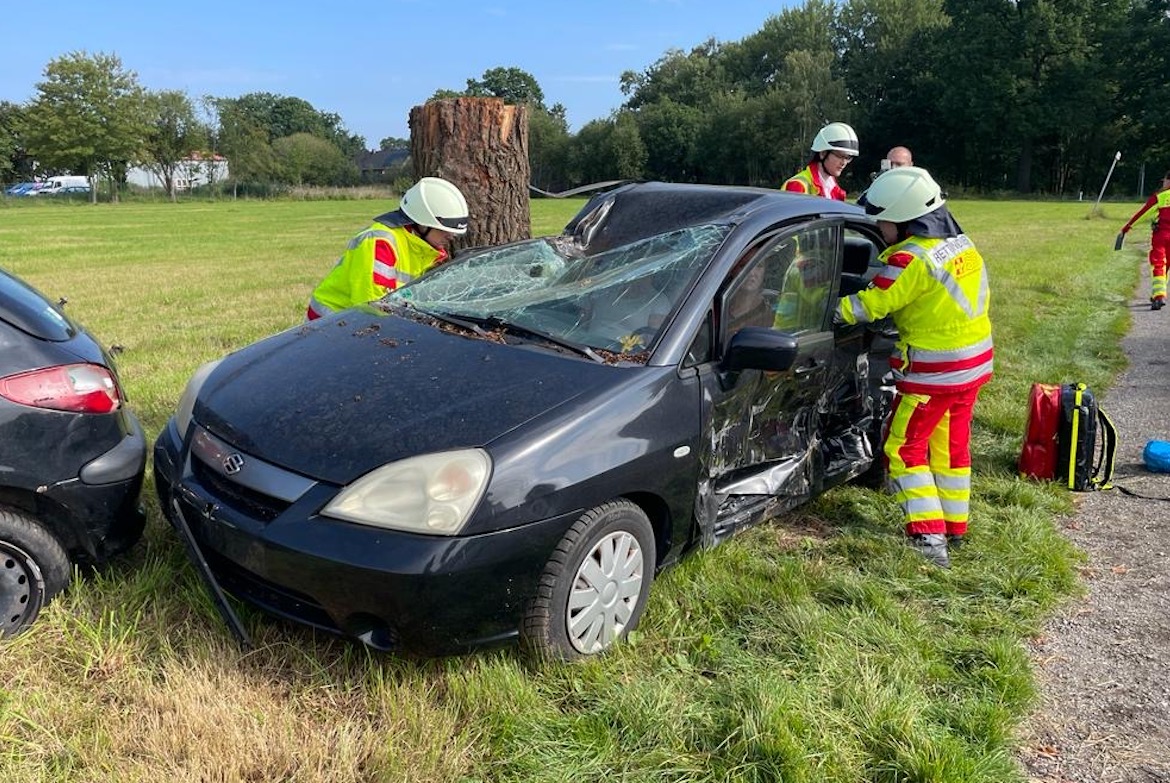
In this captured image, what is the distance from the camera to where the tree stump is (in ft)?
17.7

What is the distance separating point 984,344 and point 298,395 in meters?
2.95

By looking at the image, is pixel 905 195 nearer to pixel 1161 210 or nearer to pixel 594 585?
pixel 594 585

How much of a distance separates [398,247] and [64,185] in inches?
2855

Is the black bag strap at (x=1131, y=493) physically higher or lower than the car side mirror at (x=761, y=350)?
lower

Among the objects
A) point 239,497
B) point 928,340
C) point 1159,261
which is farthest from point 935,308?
point 1159,261

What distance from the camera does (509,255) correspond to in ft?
13.8

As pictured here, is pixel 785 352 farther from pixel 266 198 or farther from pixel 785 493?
pixel 266 198

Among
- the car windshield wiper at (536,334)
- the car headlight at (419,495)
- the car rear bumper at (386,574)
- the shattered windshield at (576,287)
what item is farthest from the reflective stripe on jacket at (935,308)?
the car headlight at (419,495)

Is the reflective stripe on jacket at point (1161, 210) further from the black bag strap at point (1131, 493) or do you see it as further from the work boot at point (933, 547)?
the work boot at point (933, 547)

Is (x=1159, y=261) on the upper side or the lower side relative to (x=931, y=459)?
upper

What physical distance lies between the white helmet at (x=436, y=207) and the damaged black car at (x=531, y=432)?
0.51m

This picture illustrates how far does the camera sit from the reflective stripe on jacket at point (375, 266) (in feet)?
14.7

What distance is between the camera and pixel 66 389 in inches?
117

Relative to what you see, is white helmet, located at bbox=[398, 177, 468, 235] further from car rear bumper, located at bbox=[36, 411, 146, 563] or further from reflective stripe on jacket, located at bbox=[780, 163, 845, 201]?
reflective stripe on jacket, located at bbox=[780, 163, 845, 201]
